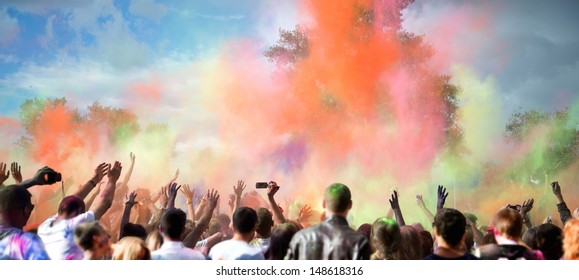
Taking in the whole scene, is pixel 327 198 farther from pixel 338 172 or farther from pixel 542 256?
pixel 338 172

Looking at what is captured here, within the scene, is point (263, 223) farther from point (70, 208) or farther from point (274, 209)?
point (70, 208)

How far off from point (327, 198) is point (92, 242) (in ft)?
4.80

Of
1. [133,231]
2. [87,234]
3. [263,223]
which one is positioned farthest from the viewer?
[263,223]

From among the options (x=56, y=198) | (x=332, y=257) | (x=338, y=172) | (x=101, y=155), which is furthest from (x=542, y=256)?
(x=101, y=155)

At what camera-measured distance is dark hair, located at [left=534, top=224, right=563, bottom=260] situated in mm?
4883

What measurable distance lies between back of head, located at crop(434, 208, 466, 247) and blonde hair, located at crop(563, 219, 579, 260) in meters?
0.77

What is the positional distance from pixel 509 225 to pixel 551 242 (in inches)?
26.9

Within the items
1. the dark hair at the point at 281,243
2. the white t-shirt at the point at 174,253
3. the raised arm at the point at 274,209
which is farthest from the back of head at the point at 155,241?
the raised arm at the point at 274,209

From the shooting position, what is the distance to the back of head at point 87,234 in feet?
14.3

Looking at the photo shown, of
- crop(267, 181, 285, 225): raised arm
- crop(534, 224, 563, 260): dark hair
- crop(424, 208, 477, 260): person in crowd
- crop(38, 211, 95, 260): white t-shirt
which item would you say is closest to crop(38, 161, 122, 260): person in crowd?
crop(38, 211, 95, 260): white t-shirt

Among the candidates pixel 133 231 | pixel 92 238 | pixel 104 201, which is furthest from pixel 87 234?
pixel 104 201

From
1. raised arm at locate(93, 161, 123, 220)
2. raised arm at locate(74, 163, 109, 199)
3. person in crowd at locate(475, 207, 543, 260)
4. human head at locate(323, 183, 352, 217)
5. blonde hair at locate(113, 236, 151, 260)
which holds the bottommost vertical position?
blonde hair at locate(113, 236, 151, 260)

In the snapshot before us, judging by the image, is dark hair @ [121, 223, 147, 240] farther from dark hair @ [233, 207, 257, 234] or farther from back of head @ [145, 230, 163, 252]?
dark hair @ [233, 207, 257, 234]

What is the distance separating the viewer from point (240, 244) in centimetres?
473
